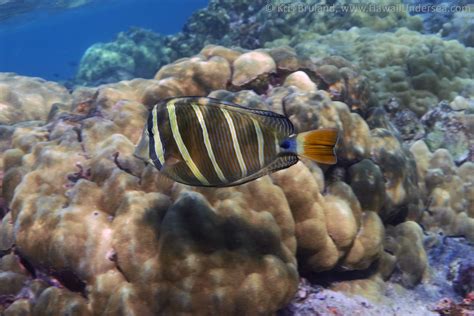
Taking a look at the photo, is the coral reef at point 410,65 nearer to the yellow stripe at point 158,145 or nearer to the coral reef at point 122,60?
the yellow stripe at point 158,145

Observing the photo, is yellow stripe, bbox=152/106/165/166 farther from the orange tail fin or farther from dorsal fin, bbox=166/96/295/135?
the orange tail fin

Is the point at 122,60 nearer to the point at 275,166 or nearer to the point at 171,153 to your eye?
the point at 171,153

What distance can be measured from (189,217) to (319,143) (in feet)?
4.45

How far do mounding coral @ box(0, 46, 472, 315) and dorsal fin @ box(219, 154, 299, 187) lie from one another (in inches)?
38.5

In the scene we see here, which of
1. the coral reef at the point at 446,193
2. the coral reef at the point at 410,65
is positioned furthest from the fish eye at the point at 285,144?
the coral reef at the point at 410,65

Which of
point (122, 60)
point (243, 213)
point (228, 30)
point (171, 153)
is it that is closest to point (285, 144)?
point (171, 153)

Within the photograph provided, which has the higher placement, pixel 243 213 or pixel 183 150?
pixel 183 150

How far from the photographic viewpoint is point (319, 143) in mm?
2006

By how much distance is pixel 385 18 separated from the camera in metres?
12.2

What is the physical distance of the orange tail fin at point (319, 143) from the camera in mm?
1998

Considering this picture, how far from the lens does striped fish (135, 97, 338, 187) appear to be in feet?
6.73

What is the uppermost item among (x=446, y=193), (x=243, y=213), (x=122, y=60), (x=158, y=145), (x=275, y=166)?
(x=158, y=145)

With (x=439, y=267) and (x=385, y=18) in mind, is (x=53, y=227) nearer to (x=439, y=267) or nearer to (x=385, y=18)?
(x=439, y=267)

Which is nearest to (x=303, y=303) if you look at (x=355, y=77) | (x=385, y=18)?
→ (x=355, y=77)
